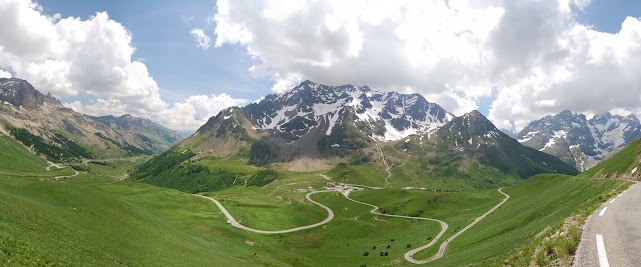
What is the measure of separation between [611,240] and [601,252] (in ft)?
12.8

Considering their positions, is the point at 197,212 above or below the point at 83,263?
below

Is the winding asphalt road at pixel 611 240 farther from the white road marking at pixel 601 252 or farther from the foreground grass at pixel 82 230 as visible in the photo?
the foreground grass at pixel 82 230

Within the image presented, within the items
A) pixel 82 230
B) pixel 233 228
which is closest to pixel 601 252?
pixel 82 230

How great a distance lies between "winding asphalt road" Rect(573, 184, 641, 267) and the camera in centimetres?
1995

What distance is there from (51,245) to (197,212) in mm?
100164

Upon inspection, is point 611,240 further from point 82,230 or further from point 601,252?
point 82,230

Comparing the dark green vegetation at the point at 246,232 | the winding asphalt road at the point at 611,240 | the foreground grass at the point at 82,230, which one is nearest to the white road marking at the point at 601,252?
the winding asphalt road at the point at 611,240

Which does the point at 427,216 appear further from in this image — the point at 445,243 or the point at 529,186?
the point at 445,243

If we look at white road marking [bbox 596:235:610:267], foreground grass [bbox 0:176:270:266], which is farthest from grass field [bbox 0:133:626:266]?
Result: white road marking [bbox 596:235:610:267]

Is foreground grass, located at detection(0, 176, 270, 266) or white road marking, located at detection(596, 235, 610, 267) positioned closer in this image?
white road marking, located at detection(596, 235, 610, 267)

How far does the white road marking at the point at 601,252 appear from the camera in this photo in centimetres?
1927

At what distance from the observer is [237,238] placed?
339 ft

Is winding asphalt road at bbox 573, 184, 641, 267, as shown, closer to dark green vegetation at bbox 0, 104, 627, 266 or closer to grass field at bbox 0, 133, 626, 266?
dark green vegetation at bbox 0, 104, 627, 266

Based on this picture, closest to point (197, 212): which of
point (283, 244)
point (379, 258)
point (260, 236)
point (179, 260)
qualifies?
point (260, 236)
